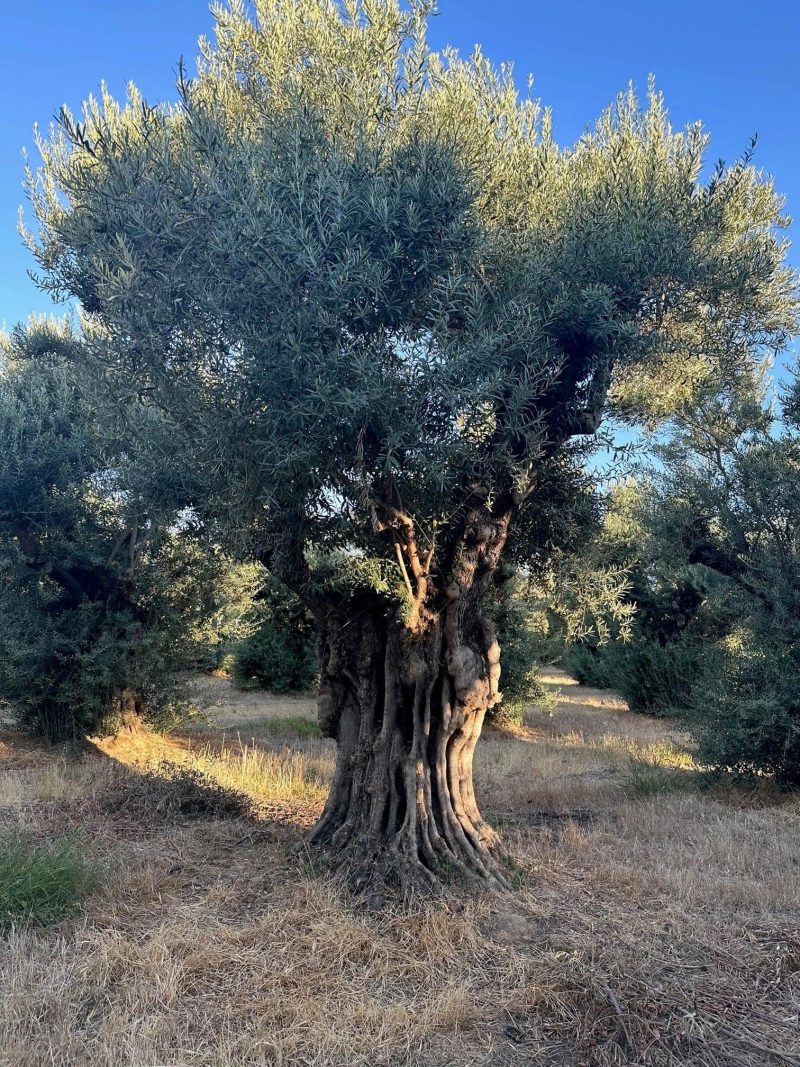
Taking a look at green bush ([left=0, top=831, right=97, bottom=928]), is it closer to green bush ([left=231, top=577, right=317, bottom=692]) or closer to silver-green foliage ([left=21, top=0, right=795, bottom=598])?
silver-green foliage ([left=21, top=0, right=795, bottom=598])

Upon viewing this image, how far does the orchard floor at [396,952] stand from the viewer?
411 cm

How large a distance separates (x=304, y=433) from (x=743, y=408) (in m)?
9.04

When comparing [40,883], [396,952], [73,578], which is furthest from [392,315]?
[73,578]

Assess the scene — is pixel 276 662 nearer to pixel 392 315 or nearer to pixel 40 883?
pixel 40 883

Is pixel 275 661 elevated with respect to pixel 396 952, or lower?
elevated

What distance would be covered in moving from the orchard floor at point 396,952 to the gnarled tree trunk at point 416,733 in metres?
0.47

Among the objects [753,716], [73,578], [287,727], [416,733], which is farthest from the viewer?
[287,727]

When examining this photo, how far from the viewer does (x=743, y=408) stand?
12.0 metres

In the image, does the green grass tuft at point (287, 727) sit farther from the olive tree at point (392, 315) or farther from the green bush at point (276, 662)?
the olive tree at point (392, 315)

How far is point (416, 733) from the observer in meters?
6.81

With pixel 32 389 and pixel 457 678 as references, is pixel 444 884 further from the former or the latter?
pixel 32 389

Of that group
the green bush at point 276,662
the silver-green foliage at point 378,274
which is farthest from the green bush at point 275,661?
the silver-green foliage at point 378,274

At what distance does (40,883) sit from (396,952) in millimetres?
2769

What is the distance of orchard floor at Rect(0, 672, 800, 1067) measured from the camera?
4.11 metres
